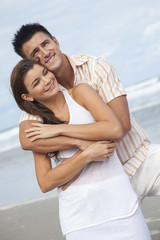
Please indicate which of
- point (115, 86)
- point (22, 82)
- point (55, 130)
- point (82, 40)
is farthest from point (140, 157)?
point (82, 40)

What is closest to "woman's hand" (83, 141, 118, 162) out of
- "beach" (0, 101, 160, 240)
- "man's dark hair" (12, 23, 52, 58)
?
"man's dark hair" (12, 23, 52, 58)

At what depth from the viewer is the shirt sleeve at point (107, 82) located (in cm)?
302

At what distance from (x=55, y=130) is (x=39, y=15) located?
76.7ft

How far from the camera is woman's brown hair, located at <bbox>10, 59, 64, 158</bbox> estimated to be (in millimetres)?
2809

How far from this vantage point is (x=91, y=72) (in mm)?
3113

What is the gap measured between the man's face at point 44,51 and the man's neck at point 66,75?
4cm

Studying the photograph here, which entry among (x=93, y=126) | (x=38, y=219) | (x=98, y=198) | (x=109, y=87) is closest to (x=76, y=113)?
(x=93, y=126)

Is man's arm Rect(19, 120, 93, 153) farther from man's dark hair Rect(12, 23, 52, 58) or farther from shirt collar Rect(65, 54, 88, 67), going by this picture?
man's dark hair Rect(12, 23, 52, 58)

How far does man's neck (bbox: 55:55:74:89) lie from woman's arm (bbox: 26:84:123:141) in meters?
0.50

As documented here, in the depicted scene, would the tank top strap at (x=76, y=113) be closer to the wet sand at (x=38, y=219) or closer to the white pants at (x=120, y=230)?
the white pants at (x=120, y=230)

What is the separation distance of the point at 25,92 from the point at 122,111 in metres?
0.62

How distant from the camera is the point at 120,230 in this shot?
260cm

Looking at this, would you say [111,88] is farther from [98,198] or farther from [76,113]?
[98,198]

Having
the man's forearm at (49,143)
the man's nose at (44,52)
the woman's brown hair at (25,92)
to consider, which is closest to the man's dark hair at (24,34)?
the man's nose at (44,52)
